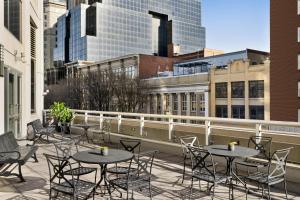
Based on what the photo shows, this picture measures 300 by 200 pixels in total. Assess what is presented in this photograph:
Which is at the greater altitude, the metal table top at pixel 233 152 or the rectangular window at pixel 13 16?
the rectangular window at pixel 13 16

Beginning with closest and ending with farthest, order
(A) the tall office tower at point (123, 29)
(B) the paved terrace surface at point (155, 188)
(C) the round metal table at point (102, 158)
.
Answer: (C) the round metal table at point (102, 158) < (B) the paved terrace surface at point (155, 188) < (A) the tall office tower at point (123, 29)

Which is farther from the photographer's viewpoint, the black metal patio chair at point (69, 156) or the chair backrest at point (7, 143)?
the chair backrest at point (7, 143)

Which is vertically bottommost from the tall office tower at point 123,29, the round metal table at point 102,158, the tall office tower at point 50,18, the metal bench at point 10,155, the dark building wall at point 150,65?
the metal bench at point 10,155

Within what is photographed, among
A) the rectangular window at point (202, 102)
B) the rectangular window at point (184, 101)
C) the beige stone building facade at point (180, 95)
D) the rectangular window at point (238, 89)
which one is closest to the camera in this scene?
the rectangular window at point (238, 89)

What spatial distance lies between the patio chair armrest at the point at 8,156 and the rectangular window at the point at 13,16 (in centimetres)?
564

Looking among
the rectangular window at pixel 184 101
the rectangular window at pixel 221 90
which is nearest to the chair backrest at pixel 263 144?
the rectangular window at pixel 221 90

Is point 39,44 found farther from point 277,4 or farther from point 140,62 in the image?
point 140,62

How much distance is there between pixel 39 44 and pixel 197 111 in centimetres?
A: 4120

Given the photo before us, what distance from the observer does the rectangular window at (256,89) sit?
50981mm

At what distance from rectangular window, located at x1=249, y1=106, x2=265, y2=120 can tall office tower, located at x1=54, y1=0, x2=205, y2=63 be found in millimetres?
61921

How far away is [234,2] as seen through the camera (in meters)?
49.7

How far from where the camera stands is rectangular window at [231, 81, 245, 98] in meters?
53.4

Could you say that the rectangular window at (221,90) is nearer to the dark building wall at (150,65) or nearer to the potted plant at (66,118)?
the dark building wall at (150,65)

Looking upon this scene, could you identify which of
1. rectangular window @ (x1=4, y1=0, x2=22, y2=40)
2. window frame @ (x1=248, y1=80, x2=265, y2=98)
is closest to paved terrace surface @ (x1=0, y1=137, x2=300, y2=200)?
rectangular window @ (x1=4, y1=0, x2=22, y2=40)
